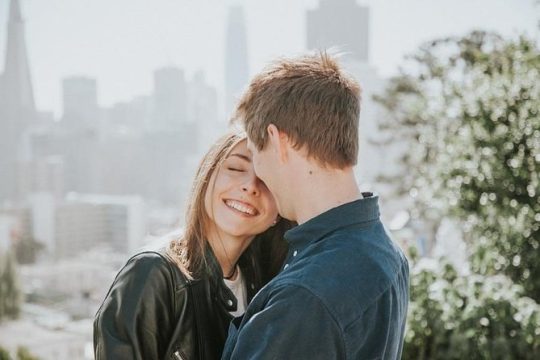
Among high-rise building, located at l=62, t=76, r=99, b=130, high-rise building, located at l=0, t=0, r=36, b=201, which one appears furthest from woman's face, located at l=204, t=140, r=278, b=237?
high-rise building, located at l=62, t=76, r=99, b=130

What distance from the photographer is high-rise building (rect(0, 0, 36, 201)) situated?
58.9 ft

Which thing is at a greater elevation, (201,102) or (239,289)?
(239,289)

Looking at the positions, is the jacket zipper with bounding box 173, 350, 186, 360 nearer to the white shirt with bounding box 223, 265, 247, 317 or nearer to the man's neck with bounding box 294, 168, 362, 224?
the white shirt with bounding box 223, 265, 247, 317

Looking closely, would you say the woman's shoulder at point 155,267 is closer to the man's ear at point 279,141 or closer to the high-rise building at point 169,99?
the man's ear at point 279,141

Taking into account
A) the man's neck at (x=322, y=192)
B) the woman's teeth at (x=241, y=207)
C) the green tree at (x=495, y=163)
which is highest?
the man's neck at (x=322, y=192)

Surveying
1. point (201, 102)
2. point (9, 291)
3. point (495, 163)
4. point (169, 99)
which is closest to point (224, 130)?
point (495, 163)

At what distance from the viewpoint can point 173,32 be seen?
1853cm

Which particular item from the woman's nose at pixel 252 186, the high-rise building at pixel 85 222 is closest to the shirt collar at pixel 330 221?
the woman's nose at pixel 252 186

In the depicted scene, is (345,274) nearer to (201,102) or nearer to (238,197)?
(238,197)

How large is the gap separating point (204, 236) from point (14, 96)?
20.5 metres

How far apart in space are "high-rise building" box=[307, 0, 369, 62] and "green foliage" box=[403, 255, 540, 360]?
5.65 meters

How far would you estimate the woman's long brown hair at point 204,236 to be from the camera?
1137 mm

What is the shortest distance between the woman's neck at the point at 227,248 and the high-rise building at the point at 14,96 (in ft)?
58.9

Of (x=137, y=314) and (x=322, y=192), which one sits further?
(x=137, y=314)
